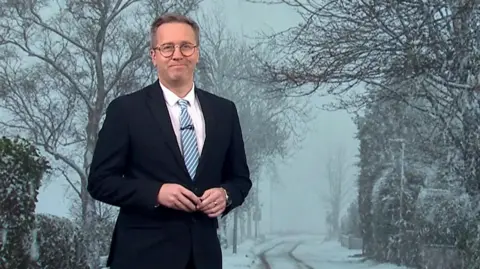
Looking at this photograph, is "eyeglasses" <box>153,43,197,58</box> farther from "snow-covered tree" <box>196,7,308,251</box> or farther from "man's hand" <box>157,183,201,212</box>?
"snow-covered tree" <box>196,7,308,251</box>

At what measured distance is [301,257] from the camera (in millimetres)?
15031

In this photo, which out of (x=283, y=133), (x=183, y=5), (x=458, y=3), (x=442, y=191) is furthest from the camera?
(x=283, y=133)

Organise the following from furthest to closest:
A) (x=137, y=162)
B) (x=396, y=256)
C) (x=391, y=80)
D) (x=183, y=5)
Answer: (x=396, y=256) < (x=183, y=5) < (x=391, y=80) < (x=137, y=162)

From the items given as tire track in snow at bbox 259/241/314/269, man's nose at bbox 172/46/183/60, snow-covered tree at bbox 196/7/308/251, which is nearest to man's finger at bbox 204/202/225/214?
man's nose at bbox 172/46/183/60

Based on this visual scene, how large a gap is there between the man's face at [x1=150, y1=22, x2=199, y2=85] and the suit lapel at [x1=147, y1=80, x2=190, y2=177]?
51 mm

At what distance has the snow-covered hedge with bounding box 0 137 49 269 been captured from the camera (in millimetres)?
7148

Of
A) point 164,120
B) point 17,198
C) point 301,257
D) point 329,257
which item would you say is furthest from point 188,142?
point 329,257

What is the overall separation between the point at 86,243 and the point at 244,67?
122 inches

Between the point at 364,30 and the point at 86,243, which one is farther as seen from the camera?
the point at 86,243

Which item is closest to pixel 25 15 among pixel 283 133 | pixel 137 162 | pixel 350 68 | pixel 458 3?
pixel 283 133

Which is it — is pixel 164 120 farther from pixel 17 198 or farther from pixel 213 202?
pixel 17 198

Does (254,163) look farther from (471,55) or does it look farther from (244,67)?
(471,55)

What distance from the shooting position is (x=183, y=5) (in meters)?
10.9

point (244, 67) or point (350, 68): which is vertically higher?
point (244, 67)
